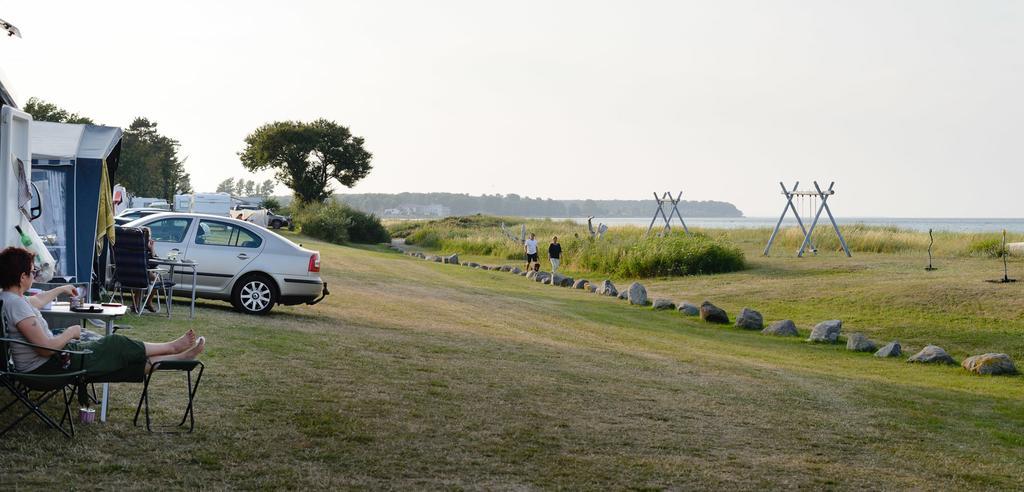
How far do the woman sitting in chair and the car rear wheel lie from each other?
890 centimetres

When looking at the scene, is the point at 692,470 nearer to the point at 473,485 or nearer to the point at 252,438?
the point at 473,485

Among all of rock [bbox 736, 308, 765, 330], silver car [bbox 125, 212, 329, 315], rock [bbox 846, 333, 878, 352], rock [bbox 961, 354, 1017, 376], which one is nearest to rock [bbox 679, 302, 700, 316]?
rock [bbox 736, 308, 765, 330]

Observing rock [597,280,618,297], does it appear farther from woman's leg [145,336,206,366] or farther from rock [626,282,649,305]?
woman's leg [145,336,206,366]

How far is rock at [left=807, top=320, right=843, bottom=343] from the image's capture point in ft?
63.4

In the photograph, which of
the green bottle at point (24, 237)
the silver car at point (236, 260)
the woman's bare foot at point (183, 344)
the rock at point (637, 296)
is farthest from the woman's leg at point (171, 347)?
the rock at point (637, 296)

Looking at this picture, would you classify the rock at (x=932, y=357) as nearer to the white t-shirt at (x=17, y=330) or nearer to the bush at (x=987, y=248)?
the white t-shirt at (x=17, y=330)

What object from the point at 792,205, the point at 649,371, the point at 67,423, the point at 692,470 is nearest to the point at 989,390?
the point at 649,371

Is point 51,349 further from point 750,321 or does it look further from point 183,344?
point 750,321

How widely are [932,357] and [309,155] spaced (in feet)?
250

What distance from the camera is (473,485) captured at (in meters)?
6.86

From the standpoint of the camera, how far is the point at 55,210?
14.2 m

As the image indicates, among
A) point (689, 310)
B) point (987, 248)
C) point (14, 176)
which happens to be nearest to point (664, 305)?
point (689, 310)

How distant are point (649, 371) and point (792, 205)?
88.6ft

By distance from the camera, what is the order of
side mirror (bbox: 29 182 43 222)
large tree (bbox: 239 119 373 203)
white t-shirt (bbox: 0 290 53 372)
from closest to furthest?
white t-shirt (bbox: 0 290 53 372) < side mirror (bbox: 29 182 43 222) < large tree (bbox: 239 119 373 203)
